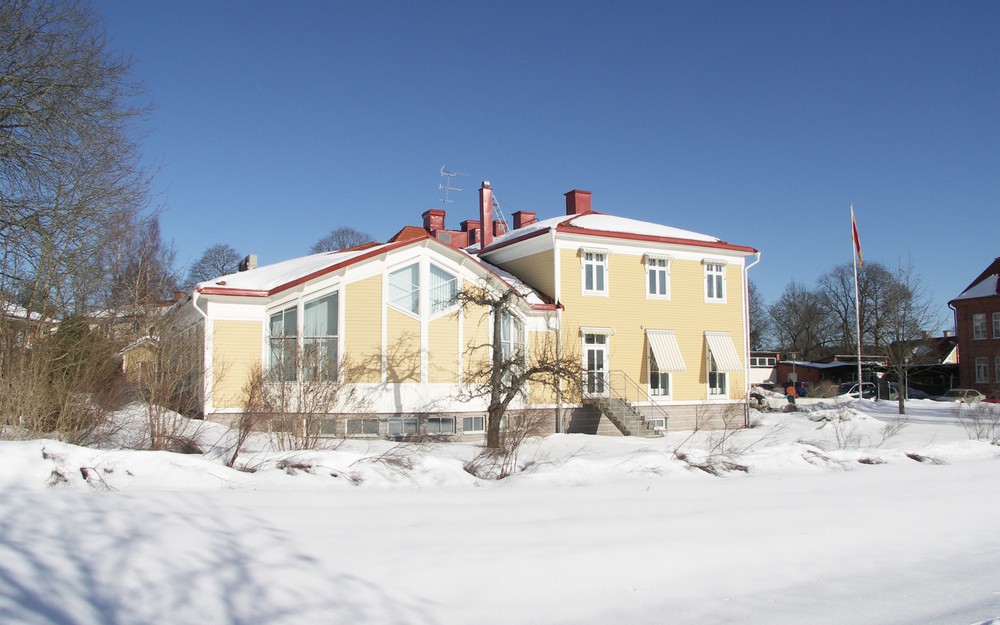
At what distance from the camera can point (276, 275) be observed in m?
20.8

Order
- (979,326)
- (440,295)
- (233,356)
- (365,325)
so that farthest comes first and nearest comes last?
(979,326) → (440,295) → (365,325) → (233,356)

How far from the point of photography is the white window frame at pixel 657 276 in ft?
79.9

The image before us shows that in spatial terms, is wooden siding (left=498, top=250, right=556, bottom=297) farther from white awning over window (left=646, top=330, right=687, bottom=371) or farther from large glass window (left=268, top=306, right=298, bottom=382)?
large glass window (left=268, top=306, right=298, bottom=382)

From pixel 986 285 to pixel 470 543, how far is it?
51.1m

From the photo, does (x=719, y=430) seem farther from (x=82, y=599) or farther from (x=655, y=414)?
(x=82, y=599)

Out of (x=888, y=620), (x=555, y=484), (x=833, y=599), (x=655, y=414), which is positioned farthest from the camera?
(x=655, y=414)

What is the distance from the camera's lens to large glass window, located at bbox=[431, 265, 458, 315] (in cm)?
2005

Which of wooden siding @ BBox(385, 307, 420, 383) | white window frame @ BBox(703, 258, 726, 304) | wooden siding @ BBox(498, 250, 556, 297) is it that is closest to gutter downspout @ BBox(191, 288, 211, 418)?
wooden siding @ BBox(385, 307, 420, 383)

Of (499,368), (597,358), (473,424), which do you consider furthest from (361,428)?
(597,358)

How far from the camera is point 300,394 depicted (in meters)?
14.3

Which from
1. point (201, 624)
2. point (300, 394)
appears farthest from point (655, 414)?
point (201, 624)

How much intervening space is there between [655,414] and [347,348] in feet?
33.6

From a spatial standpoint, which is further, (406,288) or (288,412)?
(406,288)

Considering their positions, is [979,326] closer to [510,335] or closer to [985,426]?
[985,426]
